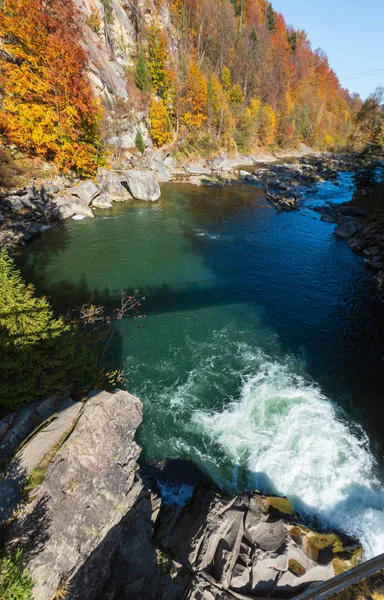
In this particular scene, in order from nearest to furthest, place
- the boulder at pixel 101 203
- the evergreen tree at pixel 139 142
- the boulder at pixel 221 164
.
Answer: the boulder at pixel 101 203 → the evergreen tree at pixel 139 142 → the boulder at pixel 221 164

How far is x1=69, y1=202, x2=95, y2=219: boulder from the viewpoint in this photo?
28.4 metres

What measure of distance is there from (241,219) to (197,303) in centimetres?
1949

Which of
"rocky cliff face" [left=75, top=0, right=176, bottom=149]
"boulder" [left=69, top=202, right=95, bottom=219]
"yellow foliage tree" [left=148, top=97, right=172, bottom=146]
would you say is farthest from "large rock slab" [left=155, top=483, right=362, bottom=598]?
"yellow foliage tree" [left=148, top=97, right=172, bottom=146]

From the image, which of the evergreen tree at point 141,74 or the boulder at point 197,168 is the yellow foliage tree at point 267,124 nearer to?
the boulder at point 197,168

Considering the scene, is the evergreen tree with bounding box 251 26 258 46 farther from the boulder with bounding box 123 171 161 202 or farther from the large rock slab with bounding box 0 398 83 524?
the large rock slab with bounding box 0 398 83 524

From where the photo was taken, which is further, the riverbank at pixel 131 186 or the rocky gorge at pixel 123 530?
the riverbank at pixel 131 186

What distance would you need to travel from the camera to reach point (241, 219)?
32.6 metres

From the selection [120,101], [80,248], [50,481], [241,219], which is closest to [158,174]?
[120,101]

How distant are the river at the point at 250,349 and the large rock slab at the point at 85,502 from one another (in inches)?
143

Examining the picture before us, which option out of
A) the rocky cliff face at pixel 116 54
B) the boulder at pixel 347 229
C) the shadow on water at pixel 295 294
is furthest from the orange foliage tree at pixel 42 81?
the boulder at pixel 347 229

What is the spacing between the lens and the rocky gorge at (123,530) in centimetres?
500

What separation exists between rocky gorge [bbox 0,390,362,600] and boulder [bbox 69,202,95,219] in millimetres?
26552

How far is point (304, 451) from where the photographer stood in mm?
9953

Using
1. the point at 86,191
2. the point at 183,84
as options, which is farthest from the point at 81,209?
the point at 183,84
